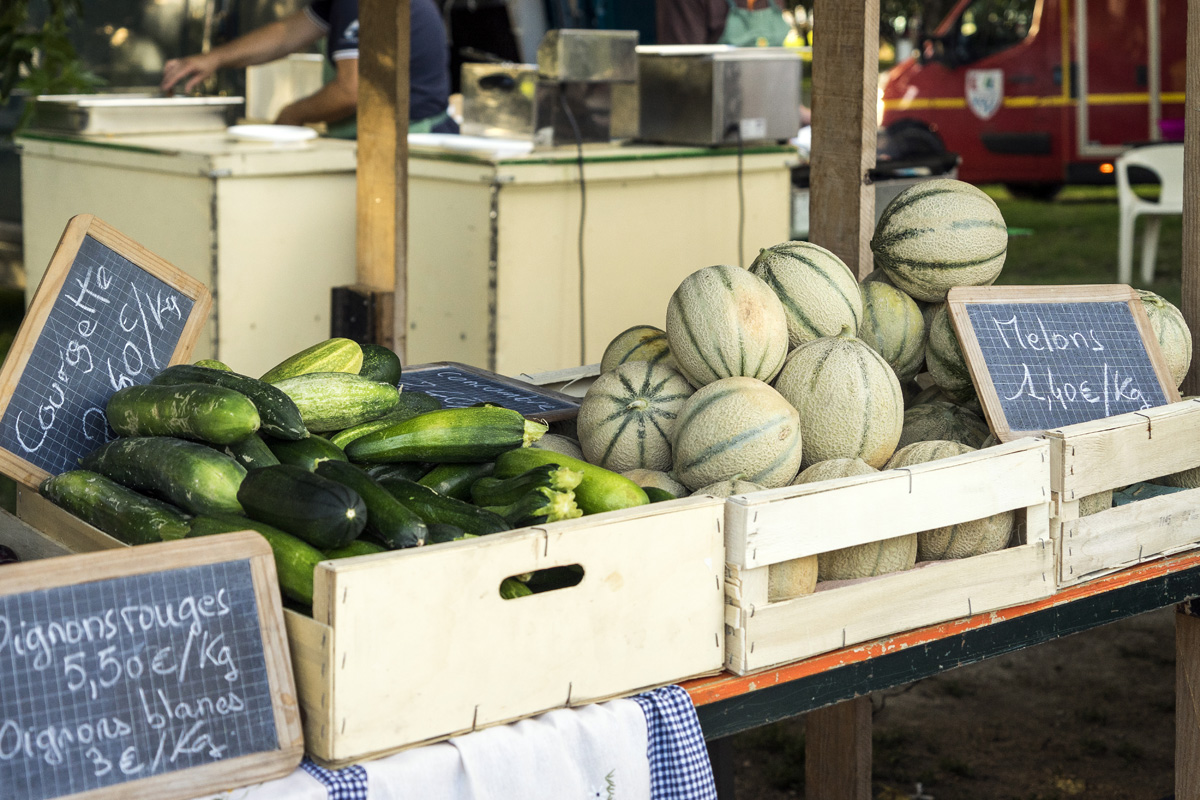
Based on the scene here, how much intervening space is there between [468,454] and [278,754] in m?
0.64

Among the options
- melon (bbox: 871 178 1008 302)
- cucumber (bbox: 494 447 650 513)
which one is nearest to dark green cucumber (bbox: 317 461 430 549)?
cucumber (bbox: 494 447 650 513)

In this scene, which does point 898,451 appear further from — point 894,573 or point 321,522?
point 321,522

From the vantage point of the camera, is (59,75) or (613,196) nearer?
(613,196)

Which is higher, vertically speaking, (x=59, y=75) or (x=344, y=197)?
(x=59, y=75)

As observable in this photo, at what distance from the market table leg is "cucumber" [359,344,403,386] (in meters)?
1.27

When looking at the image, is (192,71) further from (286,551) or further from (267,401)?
(286,551)

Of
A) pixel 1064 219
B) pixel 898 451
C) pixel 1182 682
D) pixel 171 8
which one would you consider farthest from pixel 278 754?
pixel 1064 219

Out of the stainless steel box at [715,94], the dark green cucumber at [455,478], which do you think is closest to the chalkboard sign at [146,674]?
the dark green cucumber at [455,478]

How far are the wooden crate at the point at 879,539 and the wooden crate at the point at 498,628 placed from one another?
0.04m

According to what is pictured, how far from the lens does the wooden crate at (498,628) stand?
55.7 inches

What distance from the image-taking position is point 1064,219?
43.8ft

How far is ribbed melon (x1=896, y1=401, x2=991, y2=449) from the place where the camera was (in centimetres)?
229

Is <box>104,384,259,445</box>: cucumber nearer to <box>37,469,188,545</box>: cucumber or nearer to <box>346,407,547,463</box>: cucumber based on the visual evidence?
<box>37,469,188,545</box>: cucumber

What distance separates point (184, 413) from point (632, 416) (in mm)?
726
